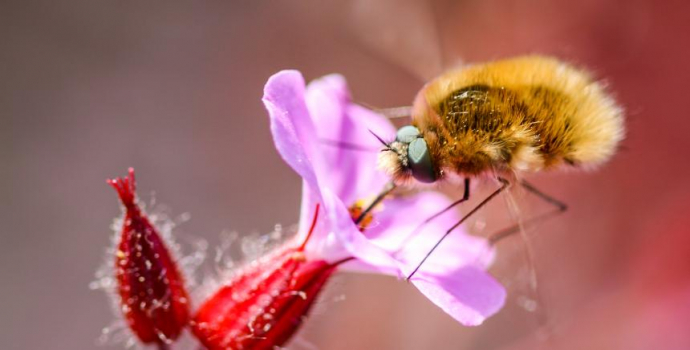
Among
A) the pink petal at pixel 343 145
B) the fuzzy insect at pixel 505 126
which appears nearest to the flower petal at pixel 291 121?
the fuzzy insect at pixel 505 126

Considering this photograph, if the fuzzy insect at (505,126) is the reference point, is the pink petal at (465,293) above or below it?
below

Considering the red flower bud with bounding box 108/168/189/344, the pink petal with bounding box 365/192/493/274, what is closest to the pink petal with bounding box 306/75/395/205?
the pink petal with bounding box 365/192/493/274

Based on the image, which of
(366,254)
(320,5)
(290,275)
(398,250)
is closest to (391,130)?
(398,250)

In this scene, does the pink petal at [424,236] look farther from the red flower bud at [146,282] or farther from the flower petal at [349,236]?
the red flower bud at [146,282]

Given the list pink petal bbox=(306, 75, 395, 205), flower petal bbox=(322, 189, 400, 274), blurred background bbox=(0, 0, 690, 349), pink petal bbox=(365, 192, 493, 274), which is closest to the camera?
flower petal bbox=(322, 189, 400, 274)

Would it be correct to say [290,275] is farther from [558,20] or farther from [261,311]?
[558,20]

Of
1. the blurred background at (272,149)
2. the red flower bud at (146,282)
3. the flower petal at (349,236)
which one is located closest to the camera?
the flower petal at (349,236)

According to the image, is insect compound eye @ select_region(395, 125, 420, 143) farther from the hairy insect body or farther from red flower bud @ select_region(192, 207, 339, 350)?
red flower bud @ select_region(192, 207, 339, 350)

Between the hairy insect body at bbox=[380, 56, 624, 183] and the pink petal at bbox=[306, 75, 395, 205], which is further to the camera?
the pink petal at bbox=[306, 75, 395, 205]
